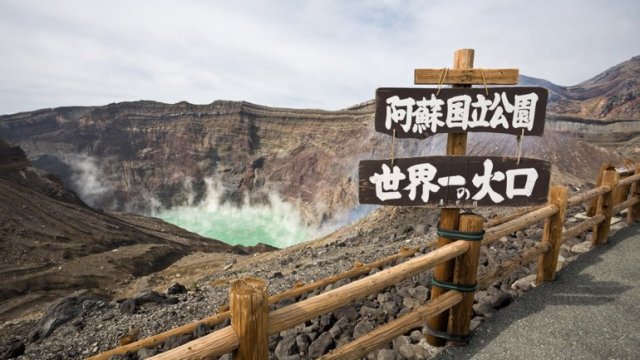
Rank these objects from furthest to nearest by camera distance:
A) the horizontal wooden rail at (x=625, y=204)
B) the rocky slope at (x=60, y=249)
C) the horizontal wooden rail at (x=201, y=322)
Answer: the rocky slope at (x=60, y=249) < the horizontal wooden rail at (x=625, y=204) < the horizontal wooden rail at (x=201, y=322)

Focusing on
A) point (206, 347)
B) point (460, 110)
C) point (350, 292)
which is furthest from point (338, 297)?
point (460, 110)

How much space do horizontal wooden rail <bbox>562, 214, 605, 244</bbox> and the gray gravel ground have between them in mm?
486

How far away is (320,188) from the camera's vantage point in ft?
155

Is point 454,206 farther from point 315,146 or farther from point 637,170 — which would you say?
point 315,146

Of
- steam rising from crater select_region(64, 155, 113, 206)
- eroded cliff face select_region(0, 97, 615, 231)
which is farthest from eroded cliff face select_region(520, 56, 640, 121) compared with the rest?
steam rising from crater select_region(64, 155, 113, 206)

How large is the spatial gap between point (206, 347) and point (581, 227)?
18.9 feet

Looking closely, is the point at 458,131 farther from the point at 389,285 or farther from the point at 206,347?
the point at 206,347

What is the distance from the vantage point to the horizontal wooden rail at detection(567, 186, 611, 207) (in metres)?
5.03

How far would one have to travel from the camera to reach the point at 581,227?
5.39 m

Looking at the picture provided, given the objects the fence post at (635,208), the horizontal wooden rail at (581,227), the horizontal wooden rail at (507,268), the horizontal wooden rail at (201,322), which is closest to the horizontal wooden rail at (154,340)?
the horizontal wooden rail at (201,322)

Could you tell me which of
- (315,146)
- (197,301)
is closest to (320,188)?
(315,146)

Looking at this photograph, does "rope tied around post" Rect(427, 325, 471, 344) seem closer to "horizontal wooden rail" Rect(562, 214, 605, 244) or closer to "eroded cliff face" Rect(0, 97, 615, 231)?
"horizontal wooden rail" Rect(562, 214, 605, 244)

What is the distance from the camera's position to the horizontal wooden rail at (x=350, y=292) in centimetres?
221

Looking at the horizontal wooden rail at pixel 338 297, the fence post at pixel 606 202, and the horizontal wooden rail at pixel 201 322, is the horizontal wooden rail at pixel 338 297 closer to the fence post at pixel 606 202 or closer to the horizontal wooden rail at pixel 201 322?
the horizontal wooden rail at pixel 201 322
